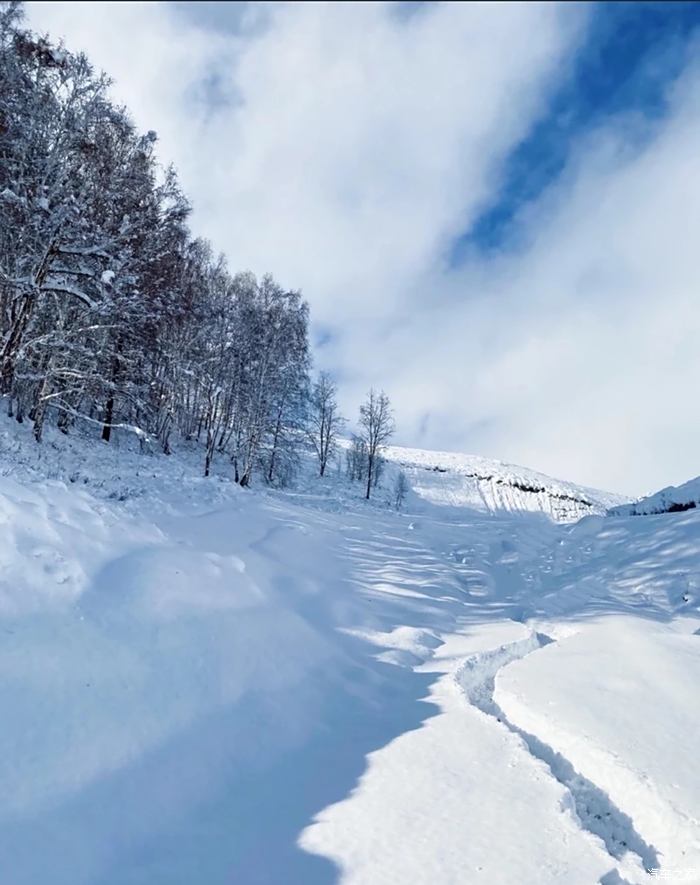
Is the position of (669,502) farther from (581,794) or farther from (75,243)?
(75,243)

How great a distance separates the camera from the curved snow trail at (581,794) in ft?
10.9

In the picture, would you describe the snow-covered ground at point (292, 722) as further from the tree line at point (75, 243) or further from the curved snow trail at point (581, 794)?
the tree line at point (75, 243)

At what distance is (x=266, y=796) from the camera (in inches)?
152

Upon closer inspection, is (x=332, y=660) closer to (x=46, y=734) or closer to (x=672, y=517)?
(x=46, y=734)

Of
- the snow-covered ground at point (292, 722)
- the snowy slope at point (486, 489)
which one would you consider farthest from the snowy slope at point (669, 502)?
the snowy slope at point (486, 489)

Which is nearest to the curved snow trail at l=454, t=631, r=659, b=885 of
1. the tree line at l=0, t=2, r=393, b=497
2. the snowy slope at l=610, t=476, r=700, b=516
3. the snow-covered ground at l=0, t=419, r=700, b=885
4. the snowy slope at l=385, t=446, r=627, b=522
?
the snow-covered ground at l=0, t=419, r=700, b=885

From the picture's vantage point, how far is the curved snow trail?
3.31m

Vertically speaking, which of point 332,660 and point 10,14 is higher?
point 10,14

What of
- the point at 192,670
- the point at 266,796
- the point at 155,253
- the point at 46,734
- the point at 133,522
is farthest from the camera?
the point at 155,253

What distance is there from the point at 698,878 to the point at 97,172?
12.7 m

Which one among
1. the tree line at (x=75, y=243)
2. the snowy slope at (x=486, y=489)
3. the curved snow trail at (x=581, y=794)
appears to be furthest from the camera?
the snowy slope at (x=486, y=489)

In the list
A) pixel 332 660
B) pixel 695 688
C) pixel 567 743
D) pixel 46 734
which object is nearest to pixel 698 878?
pixel 567 743

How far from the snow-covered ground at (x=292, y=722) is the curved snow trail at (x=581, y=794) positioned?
0.08 feet

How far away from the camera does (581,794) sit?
3986 millimetres
